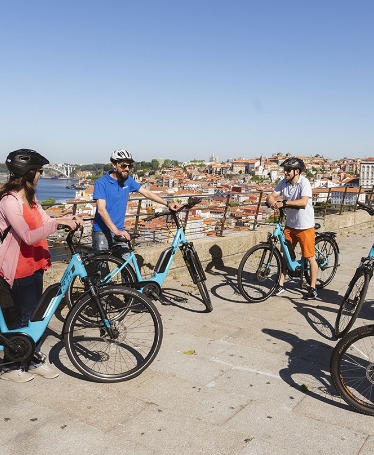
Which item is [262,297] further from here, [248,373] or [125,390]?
[125,390]

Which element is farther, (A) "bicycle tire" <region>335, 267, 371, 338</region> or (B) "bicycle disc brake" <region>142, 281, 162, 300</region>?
(B) "bicycle disc brake" <region>142, 281, 162, 300</region>

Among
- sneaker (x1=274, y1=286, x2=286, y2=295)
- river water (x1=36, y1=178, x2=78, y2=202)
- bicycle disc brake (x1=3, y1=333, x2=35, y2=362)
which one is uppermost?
bicycle disc brake (x1=3, y1=333, x2=35, y2=362)

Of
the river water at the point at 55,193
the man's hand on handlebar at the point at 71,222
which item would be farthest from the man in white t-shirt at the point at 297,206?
the river water at the point at 55,193

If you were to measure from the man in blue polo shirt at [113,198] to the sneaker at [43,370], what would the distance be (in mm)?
1379

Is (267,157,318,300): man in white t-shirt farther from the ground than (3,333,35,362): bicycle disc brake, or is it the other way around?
(267,157,318,300): man in white t-shirt

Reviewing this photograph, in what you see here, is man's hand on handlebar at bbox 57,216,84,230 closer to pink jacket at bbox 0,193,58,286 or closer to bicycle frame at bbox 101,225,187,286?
pink jacket at bbox 0,193,58,286

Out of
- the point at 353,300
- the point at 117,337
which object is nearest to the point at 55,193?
the point at 353,300

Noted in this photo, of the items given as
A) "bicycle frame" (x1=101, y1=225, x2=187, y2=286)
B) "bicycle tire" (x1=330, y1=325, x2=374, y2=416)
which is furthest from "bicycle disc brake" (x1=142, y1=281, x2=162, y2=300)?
"bicycle tire" (x1=330, y1=325, x2=374, y2=416)

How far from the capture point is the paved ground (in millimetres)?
2863

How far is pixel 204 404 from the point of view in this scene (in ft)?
11.0

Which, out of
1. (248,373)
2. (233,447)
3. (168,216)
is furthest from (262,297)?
(233,447)

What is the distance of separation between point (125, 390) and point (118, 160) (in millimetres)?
2223

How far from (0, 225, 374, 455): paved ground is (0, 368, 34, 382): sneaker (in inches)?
2.0

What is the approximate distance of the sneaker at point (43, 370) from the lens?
377cm
